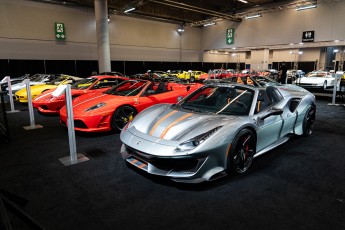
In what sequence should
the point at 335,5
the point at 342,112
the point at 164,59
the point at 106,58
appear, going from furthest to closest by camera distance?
the point at 164,59 → the point at 335,5 → the point at 106,58 → the point at 342,112

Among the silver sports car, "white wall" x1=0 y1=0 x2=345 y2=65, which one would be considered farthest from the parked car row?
"white wall" x1=0 y1=0 x2=345 y2=65

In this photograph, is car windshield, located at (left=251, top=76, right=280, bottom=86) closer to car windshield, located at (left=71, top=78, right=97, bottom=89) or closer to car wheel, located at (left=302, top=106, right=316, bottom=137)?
car wheel, located at (left=302, top=106, right=316, bottom=137)

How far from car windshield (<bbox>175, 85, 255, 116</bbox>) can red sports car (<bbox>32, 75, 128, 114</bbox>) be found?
3.96m

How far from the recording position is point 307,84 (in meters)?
13.5

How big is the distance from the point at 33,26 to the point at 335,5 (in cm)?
2167

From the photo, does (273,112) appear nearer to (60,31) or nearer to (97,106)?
(97,106)

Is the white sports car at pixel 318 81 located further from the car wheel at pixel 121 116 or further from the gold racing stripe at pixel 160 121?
the gold racing stripe at pixel 160 121

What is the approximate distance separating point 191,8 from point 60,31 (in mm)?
10388

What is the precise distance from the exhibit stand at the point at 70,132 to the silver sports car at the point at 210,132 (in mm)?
787

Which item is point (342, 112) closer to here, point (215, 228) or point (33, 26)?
point (215, 228)

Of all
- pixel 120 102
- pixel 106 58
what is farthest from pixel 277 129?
pixel 106 58

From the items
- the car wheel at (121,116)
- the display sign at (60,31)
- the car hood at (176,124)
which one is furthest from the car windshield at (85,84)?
the display sign at (60,31)

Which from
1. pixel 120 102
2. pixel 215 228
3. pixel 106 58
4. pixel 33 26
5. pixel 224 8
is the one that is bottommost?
pixel 215 228

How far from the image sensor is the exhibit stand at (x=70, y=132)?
3376 mm
